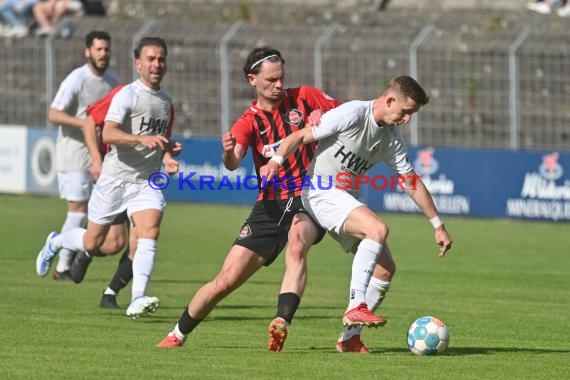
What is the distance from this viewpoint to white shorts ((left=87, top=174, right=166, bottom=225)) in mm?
11945

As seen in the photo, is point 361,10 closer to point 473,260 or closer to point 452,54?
point 452,54

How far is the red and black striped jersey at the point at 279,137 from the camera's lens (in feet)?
32.3

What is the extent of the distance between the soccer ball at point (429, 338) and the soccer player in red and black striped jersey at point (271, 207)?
0.89 metres

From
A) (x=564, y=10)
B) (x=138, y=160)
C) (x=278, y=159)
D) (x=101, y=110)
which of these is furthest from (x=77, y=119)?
(x=564, y=10)

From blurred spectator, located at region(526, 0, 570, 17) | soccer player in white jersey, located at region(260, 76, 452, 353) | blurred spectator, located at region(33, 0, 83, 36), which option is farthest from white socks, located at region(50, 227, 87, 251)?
blurred spectator, located at region(33, 0, 83, 36)

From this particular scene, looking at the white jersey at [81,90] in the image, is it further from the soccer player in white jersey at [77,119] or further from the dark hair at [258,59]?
the dark hair at [258,59]

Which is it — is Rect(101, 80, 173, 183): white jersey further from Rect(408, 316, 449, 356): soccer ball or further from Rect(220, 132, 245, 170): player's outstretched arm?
Rect(408, 316, 449, 356): soccer ball

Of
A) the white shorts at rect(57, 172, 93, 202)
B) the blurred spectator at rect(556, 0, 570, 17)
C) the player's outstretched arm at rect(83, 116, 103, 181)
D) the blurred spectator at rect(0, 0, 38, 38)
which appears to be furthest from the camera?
the blurred spectator at rect(0, 0, 38, 38)

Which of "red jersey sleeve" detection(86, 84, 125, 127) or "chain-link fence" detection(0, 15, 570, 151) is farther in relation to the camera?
"chain-link fence" detection(0, 15, 570, 151)

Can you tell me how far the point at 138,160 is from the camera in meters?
12.3

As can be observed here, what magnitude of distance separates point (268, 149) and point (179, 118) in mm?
18701

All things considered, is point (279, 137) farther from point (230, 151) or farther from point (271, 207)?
point (230, 151)

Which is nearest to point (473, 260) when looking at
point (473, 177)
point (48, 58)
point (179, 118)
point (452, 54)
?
point (473, 177)

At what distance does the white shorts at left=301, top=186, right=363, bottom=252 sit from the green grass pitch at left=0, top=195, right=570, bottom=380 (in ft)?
2.91
